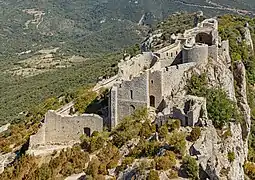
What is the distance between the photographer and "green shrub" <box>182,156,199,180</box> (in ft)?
82.5

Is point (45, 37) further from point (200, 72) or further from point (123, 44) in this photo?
point (200, 72)

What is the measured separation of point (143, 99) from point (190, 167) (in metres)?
7.19

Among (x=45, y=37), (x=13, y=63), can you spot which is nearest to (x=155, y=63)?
(x=13, y=63)

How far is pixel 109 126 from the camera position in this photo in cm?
3222

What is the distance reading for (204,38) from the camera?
41062 millimetres

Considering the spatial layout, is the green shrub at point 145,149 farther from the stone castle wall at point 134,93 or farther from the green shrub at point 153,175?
the stone castle wall at point 134,93

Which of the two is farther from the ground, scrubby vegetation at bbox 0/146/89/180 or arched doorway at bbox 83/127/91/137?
arched doorway at bbox 83/127/91/137

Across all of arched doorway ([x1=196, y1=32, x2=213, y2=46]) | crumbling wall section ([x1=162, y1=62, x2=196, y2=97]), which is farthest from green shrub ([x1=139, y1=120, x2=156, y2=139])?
arched doorway ([x1=196, y1=32, x2=213, y2=46])

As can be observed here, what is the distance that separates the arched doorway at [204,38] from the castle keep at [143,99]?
13.2 ft

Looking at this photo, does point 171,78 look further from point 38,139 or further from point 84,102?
point 38,139

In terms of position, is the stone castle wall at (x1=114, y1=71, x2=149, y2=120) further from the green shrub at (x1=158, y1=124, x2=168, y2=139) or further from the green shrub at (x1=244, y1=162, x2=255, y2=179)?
the green shrub at (x1=244, y1=162, x2=255, y2=179)

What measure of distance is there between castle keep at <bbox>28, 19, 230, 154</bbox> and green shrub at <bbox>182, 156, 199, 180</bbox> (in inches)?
149

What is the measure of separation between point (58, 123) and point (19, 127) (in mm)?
11928

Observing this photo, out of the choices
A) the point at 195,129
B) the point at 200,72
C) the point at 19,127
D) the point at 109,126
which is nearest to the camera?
the point at 195,129
